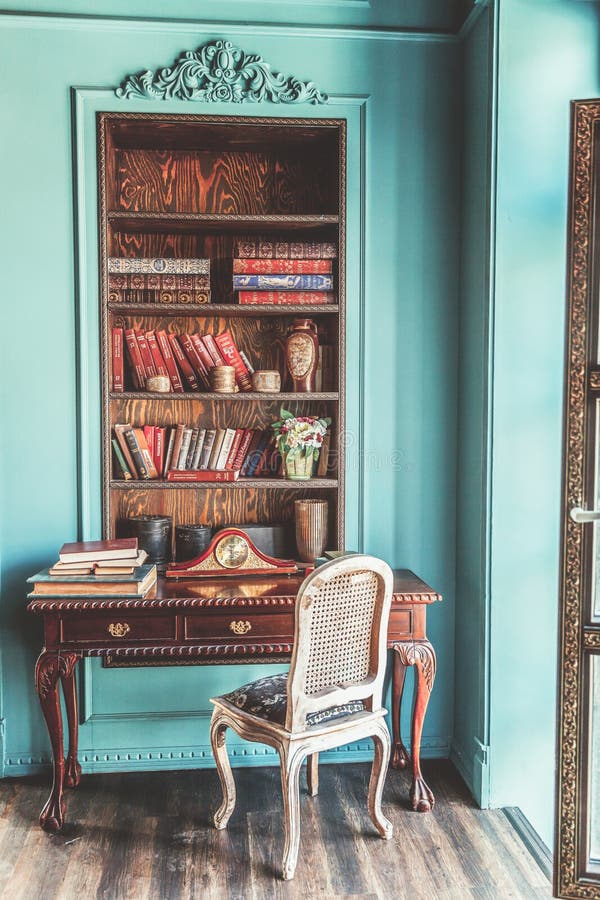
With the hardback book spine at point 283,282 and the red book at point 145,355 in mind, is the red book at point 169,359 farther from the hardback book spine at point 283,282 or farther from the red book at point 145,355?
the hardback book spine at point 283,282

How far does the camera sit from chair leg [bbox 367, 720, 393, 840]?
249 centimetres

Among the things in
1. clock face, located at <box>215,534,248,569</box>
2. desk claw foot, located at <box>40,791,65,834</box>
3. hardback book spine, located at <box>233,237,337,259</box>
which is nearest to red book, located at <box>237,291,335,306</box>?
hardback book spine, located at <box>233,237,337,259</box>

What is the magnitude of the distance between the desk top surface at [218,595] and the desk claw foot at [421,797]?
0.66 metres

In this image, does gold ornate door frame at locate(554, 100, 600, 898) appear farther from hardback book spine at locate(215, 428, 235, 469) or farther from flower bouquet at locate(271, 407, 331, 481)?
hardback book spine at locate(215, 428, 235, 469)

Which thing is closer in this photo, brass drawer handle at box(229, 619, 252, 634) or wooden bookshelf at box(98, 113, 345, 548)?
brass drawer handle at box(229, 619, 252, 634)

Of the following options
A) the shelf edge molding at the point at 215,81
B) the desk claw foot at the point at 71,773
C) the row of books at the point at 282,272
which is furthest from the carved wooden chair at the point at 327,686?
the shelf edge molding at the point at 215,81

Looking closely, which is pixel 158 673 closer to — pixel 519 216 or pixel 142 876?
pixel 142 876

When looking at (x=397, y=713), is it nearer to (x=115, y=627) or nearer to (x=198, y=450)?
(x=115, y=627)

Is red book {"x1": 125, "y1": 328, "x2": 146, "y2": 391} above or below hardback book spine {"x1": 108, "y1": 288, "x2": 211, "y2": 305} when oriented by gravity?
below

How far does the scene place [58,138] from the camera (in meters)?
2.95

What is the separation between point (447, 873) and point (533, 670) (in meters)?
0.77

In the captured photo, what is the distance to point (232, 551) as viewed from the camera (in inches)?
114

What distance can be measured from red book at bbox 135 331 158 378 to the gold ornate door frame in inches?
63.9

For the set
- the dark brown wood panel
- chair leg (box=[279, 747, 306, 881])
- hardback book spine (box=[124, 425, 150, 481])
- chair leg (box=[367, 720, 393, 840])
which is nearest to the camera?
chair leg (box=[279, 747, 306, 881])
